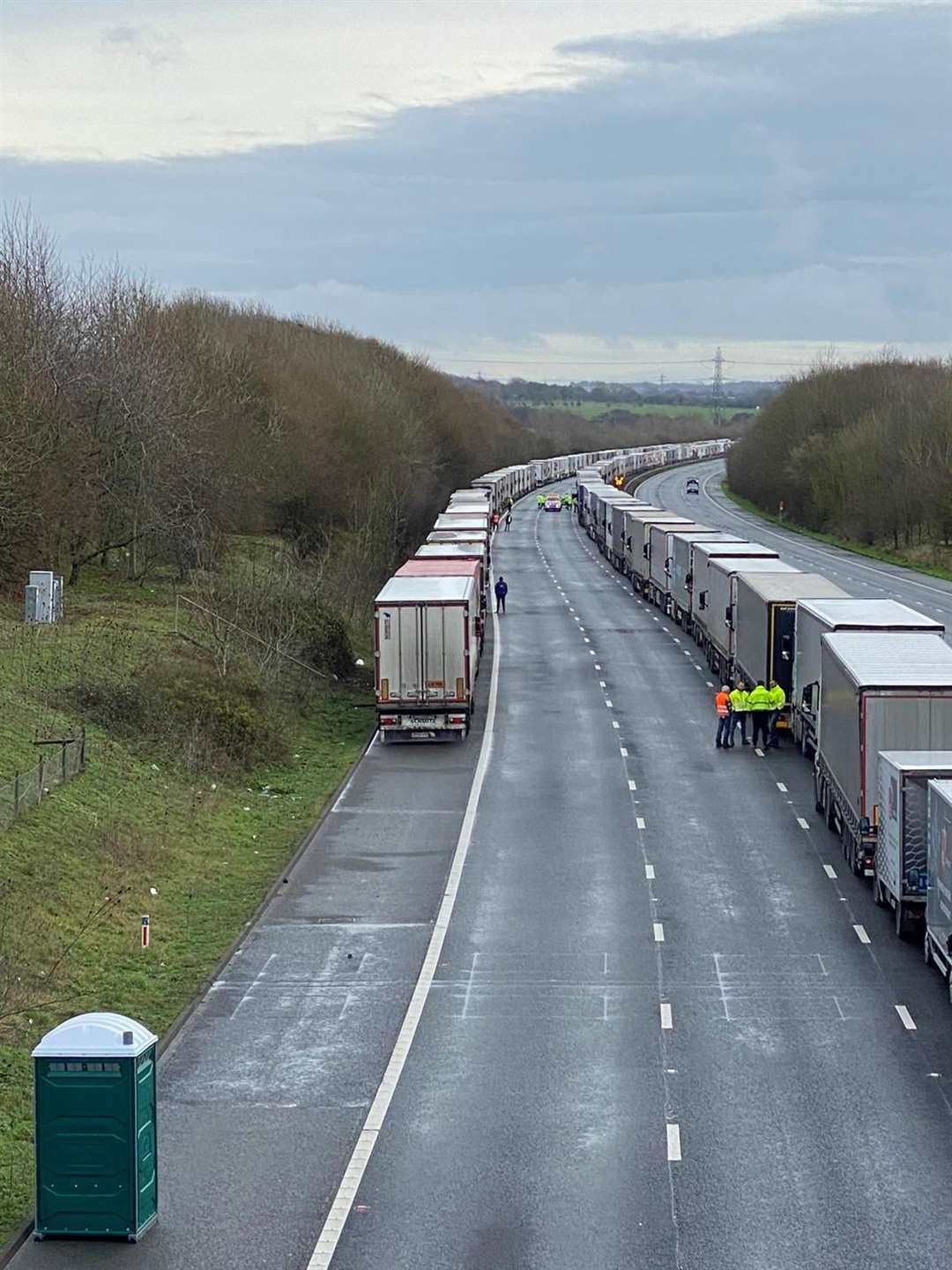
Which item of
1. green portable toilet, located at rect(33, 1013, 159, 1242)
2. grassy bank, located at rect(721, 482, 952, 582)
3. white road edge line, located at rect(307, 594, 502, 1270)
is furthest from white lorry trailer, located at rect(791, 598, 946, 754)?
grassy bank, located at rect(721, 482, 952, 582)

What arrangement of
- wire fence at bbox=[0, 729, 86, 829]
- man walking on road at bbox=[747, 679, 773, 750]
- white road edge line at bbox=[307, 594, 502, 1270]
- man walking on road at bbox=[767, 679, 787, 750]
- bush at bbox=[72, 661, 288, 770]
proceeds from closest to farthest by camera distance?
white road edge line at bbox=[307, 594, 502, 1270]
wire fence at bbox=[0, 729, 86, 829]
bush at bbox=[72, 661, 288, 770]
man walking on road at bbox=[747, 679, 773, 750]
man walking on road at bbox=[767, 679, 787, 750]

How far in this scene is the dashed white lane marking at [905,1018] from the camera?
1914 cm

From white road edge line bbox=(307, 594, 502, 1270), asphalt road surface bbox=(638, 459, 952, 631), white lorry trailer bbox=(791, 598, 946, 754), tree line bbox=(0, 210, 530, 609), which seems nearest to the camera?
white road edge line bbox=(307, 594, 502, 1270)

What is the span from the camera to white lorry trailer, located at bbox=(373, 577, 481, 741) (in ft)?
125

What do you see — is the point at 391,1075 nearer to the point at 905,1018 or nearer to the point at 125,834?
the point at 905,1018

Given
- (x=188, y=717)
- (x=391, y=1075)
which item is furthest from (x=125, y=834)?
(x=391, y=1075)

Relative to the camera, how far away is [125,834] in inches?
1065

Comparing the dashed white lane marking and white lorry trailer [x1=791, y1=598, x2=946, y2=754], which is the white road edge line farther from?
white lorry trailer [x1=791, y1=598, x2=946, y2=754]

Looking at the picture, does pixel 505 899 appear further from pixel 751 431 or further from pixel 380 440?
pixel 751 431

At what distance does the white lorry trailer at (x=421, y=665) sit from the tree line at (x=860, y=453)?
61.2 metres

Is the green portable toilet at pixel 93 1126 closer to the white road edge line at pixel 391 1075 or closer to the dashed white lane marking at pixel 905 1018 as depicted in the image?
the white road edge line at pixel 391 1075

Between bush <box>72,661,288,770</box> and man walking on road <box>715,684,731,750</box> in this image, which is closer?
bush <box>72,661,288,770</box>

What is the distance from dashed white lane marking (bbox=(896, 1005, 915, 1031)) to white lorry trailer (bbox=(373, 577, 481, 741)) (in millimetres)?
19388

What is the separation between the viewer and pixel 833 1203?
46.6 feet
